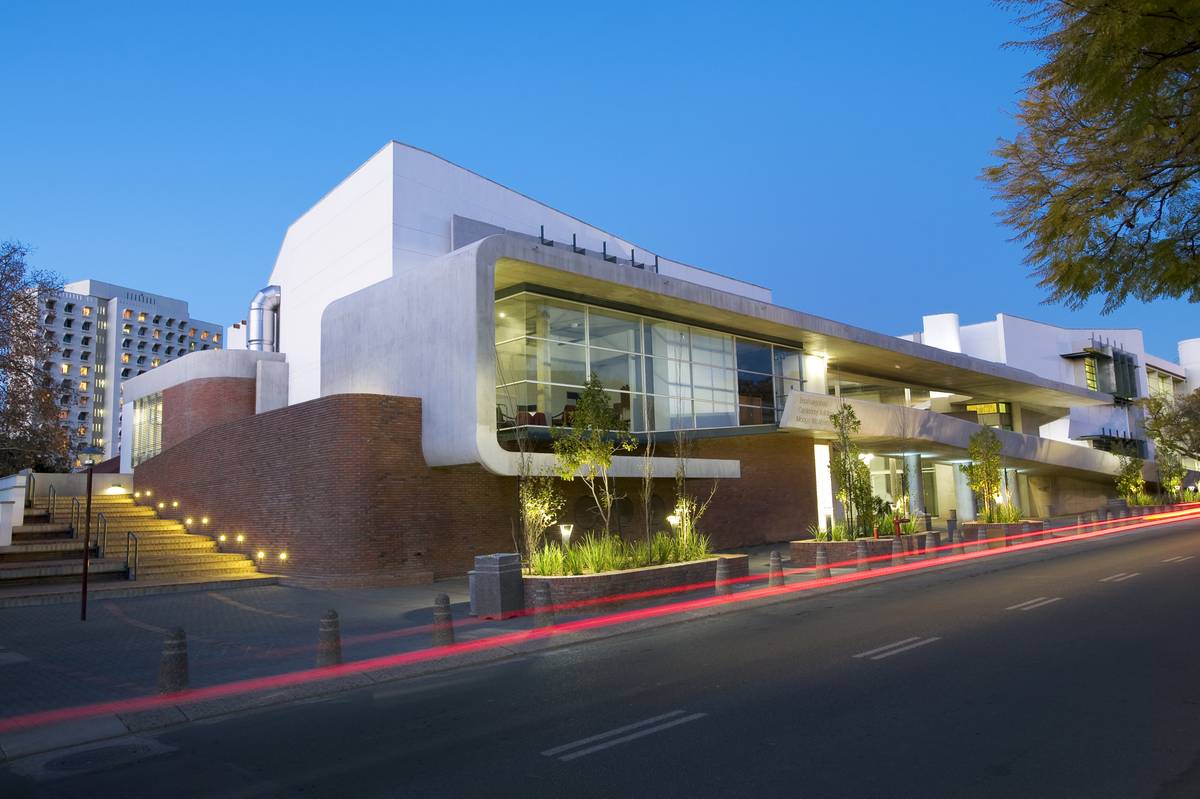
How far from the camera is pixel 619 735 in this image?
23.2 ft

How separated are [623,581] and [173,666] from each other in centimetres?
862

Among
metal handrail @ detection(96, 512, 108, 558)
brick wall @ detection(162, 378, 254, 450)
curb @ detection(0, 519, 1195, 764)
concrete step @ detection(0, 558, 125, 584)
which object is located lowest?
curb @ detection(0, 519, 1195, 764)

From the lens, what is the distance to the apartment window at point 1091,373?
6444cm

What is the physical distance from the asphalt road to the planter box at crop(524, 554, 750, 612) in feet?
10.5

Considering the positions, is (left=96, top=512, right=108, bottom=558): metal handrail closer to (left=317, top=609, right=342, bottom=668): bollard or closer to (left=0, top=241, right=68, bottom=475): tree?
(left=0, top=241, right=68, bottom=475): tree

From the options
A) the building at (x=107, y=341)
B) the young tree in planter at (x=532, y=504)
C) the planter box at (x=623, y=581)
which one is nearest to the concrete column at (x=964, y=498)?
the planter box at (x=623, y=581)

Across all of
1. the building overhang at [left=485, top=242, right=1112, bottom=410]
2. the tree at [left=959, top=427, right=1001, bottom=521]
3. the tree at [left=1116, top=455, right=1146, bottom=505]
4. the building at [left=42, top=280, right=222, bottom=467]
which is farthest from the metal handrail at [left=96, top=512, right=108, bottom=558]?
the building at [left=42, top=280, right=222, bottom=467]

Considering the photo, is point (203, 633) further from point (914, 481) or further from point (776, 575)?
point (914, 481)

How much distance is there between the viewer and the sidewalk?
34.1ft

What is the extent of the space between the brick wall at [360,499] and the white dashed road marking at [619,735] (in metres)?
13.8

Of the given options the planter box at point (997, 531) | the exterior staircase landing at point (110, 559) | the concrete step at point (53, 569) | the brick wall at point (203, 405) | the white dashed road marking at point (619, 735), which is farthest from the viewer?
the brick wall at point (203, 405)

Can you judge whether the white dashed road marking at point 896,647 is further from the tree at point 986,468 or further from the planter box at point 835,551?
the tree at point 986,468

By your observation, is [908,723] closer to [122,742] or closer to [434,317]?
[122,742]

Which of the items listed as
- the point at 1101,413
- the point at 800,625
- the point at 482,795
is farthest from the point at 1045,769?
the point at 1101,413
